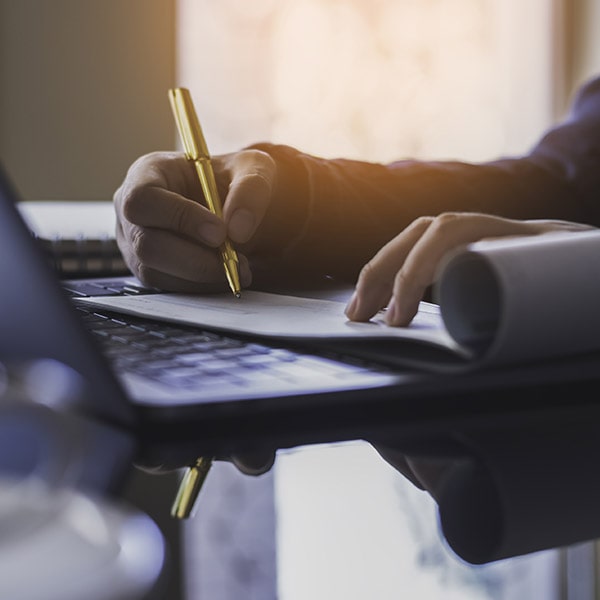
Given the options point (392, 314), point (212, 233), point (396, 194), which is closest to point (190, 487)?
point (392, 314)

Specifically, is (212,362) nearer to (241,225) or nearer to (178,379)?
(178,379)

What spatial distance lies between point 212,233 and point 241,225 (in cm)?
3

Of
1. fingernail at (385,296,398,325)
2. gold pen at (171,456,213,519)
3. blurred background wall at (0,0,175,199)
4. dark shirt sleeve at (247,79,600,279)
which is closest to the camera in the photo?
gold pen at (171,456,213,519)

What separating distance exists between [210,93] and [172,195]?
1.61 metres

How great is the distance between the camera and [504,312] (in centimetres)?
35

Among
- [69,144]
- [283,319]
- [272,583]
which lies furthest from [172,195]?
[69,144]

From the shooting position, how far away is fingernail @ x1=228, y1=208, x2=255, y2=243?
2.26ft

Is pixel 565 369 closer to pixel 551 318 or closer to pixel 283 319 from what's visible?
pixel 551 318

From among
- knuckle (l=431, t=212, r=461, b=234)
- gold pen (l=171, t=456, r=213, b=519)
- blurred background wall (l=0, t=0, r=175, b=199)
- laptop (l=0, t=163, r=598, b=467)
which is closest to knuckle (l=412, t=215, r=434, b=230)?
knuckle (l=431, t=212, r=461, b=234)

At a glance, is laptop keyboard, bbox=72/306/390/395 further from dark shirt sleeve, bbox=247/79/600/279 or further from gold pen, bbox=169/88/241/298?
dark shirt sleeve, bbox=247/79/600/279

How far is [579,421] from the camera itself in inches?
14.9

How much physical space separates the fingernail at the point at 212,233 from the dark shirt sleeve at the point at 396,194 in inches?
7.5

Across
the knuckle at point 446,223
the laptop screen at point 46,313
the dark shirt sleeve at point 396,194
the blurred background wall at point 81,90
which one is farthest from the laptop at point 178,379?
the blurred background wall at point 81,90

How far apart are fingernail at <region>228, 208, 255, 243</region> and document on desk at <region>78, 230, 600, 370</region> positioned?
A: 10.1 inches
